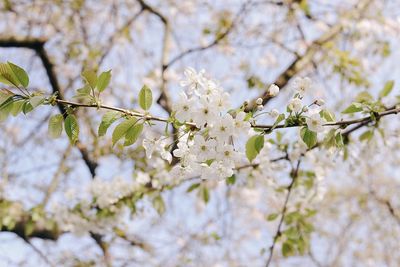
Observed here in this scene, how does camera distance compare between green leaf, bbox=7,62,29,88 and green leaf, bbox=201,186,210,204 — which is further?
green leaf, bbox=201,186,210,204

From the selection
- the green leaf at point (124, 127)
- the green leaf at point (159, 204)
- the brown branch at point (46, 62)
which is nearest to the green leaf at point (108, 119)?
the green leaf at point (124, 127)

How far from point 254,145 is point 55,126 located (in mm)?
507

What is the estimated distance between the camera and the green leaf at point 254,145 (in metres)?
1.22

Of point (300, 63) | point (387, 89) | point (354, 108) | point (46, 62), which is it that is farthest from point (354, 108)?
point (46, 62)

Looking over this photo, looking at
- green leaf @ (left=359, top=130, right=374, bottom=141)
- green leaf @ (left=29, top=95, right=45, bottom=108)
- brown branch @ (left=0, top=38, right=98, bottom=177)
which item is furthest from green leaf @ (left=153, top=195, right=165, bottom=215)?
green leaf @ (left=29, top=95, right=45, bottom=108)

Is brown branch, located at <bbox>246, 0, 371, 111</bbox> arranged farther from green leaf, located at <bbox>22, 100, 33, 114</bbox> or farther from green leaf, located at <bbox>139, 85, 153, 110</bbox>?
green leaf, located at <bbox>22, 100, 33, 114</bbox>

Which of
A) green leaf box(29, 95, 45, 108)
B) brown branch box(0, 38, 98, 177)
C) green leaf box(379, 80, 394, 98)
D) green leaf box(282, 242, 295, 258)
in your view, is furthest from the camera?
brown branch box(0, 38, 98, 177)

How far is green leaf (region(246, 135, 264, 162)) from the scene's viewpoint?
122 centimetres

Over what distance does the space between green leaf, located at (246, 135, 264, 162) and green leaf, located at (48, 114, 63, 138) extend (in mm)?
480

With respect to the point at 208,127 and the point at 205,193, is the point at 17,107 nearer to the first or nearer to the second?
the point at 208,127

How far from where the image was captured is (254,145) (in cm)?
122

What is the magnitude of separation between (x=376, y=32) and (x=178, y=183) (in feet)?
8.31

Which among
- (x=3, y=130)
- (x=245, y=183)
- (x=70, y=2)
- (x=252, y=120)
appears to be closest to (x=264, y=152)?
(x=245, y=183)

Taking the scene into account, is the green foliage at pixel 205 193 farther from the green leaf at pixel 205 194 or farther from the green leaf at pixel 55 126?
the green leaf at pixel 55 126
